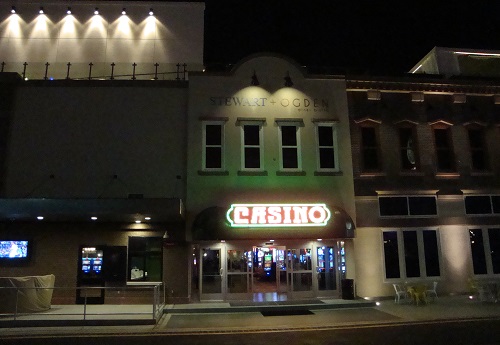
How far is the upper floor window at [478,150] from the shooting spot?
20.5 meters

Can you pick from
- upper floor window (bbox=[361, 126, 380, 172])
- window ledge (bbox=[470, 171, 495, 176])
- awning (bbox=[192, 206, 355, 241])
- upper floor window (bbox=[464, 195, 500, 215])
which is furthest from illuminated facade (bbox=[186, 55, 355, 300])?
window ledge (bbox=[470, 171, 495, 176])

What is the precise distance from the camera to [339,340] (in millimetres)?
10672

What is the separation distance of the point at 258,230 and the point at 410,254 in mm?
7451

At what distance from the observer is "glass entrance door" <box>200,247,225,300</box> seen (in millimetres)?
17422

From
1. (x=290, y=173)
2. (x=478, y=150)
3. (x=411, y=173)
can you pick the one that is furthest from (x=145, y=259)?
(x=478, y=150)

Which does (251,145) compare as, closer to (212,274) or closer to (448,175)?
(212,274)

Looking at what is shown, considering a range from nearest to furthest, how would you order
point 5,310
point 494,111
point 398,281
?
point 5,310 → point 398,281 → point 494,111

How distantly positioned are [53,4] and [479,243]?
1050 inches

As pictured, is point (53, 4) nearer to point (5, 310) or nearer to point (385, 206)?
point (5, 310)

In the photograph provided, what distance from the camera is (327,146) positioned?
63.0 feet

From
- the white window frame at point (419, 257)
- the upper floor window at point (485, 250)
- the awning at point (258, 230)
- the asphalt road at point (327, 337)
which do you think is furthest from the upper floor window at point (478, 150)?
the asphalt road at point (327, 337)

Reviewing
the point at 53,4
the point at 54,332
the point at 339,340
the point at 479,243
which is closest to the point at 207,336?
the point at 339,340

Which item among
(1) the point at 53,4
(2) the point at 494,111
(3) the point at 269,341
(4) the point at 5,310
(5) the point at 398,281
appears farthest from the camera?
(1) the point at 53,4

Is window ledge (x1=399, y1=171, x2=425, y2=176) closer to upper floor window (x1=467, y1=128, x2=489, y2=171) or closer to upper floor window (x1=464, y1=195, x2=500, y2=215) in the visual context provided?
upper floor window (x1=464, y1=195, x2=500, y2=215)
